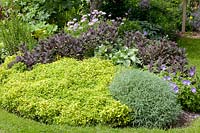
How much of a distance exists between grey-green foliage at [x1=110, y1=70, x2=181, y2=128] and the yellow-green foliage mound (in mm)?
125

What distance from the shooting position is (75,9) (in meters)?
9.95

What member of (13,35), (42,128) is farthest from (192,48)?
(42,128)

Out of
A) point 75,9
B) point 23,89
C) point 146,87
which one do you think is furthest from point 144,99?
point 75,9

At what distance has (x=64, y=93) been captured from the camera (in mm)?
5438

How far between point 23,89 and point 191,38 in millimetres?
5626

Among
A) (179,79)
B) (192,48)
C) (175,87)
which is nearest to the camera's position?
(175,87)

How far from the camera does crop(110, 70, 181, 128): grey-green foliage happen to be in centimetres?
496

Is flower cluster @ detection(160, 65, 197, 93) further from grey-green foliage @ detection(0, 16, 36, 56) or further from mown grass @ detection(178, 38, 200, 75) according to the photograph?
grey-green foliage @ detection(0, 16, 36, 56)

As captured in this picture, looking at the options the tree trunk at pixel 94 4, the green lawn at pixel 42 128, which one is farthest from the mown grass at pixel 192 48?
the green lawn at pixel 42 128

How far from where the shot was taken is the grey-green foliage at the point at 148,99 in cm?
496

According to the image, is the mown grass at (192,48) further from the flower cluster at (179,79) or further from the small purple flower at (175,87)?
the small purple flower at (175,87)

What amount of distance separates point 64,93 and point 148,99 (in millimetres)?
1058

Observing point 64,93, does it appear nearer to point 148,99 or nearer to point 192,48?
point 148,99

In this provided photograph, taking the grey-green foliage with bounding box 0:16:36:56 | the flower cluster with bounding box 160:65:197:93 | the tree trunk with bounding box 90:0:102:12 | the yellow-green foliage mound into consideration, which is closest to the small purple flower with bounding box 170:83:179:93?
the flower cluster with bounding box 160:65:197:93
